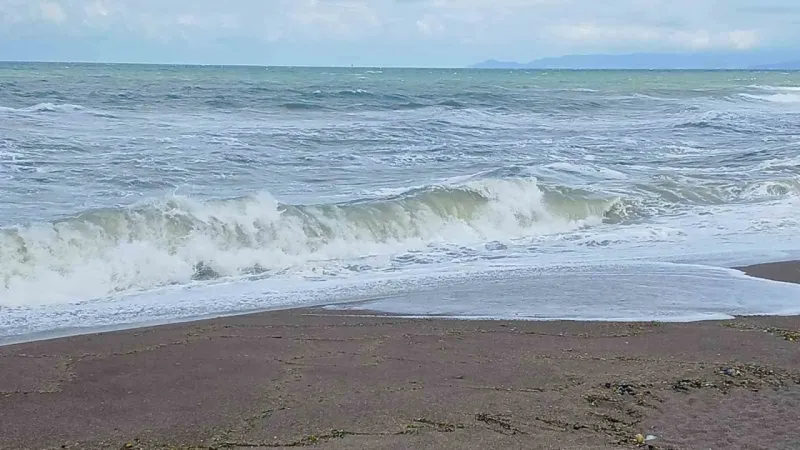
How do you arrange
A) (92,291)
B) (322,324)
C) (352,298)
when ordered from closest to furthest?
(322,324) → (352,298) → (92,291)

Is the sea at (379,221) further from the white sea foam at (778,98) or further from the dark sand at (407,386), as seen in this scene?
the white sea foam at (778,98)

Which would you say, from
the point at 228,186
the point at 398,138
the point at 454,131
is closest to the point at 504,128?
the point at 454,131

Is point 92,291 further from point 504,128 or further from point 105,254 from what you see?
point 504,128

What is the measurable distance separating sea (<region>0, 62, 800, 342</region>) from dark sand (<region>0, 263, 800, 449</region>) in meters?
0.80

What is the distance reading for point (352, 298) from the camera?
855 centimetres

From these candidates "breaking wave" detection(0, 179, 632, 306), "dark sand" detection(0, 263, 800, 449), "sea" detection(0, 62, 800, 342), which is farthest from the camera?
"breaking wave" detection(0, 179, 632, 306)

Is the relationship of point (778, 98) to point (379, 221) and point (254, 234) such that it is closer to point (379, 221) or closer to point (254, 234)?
point (379, 221)

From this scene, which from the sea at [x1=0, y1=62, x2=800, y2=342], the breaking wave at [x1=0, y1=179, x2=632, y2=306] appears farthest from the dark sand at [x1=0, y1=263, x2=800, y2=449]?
the breaking wave at [x1=0, y1=179, x2=632, y2=306]

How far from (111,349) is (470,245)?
20.7ft

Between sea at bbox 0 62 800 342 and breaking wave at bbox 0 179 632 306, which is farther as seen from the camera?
breaking wave at bbox 0 179 632 306

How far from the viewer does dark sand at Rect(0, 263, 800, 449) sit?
484 cm

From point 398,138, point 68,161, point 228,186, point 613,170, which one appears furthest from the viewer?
point 398,138

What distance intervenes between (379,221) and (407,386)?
279 inches

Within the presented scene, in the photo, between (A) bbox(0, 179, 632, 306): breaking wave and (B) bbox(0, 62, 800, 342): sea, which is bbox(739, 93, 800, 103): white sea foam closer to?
(B) bbox(0, 62, 800, 342): sea
